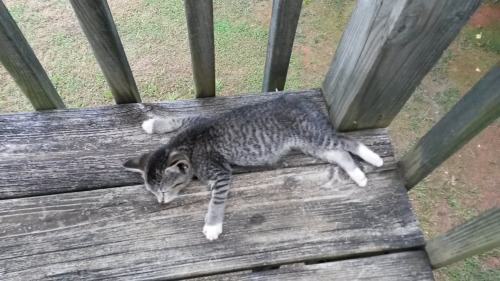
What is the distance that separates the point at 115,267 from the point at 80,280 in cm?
15

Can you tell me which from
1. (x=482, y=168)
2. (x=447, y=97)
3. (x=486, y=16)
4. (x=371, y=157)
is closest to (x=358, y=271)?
(x=371, y=157)

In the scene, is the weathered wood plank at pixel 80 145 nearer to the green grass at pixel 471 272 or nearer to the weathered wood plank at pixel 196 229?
the weathered wood plank at pixel 196 229

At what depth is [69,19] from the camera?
4125mm

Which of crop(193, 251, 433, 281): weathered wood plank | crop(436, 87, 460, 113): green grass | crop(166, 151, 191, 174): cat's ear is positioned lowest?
crop(436, 87, 460, 113): green grass

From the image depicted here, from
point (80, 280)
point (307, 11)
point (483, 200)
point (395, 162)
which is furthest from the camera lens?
point (307, 11)

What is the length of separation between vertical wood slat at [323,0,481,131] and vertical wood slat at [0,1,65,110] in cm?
154

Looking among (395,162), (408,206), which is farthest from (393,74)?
(408,206)

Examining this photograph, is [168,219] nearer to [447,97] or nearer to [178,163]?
[178,163]

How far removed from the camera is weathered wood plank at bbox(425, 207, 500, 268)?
150cm

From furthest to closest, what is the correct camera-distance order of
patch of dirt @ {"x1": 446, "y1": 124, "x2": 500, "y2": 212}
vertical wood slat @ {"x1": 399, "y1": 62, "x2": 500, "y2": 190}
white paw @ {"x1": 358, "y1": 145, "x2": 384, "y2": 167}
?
patch of dirt @ {"x1": 446, "y1": 124, "x2": 500, "y2": 212}
white paw @ {"x1": 358, "y1": 145, "x2": 384, "y2": 167}
vertical wood slat @ {"x1": 399, "y1": 62, "x2": 500, "y2": 190}

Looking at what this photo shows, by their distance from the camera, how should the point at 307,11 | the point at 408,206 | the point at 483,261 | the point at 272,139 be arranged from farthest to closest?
1. the point at 307,11
2. the point at 483,261
3. the point at 272,139
4. the point at 408,206

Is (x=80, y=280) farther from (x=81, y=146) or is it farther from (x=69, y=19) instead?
(x=69, y=19)

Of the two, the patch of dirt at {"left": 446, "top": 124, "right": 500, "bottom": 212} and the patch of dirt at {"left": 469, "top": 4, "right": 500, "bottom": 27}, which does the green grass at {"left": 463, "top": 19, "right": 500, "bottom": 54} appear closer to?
the patch of dirt at {"left": 469, "top": 4, "right": 500, "bottom": 27}

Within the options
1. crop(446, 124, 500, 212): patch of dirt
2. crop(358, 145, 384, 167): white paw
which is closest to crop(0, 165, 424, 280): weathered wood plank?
crop(358, 145, 384, 167): white paw
